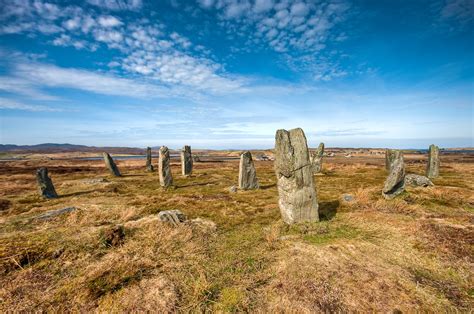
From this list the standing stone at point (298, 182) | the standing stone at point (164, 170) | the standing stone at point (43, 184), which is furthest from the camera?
the standing stone at point (164, 170)

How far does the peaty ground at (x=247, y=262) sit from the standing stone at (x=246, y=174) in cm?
611

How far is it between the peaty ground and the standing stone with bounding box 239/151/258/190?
611cm

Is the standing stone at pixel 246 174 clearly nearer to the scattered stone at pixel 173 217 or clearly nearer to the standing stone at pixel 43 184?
→ the scattered stone at pixel 173 217

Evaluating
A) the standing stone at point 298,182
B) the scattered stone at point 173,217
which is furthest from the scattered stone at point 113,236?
the standing stone at point 298,182

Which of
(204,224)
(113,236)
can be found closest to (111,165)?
(113,236)

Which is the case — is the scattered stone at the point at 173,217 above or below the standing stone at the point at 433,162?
below

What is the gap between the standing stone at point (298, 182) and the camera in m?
9.89

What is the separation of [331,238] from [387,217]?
3.55 m

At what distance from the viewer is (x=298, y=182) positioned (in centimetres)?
993

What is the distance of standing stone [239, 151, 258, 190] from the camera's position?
1830 cm

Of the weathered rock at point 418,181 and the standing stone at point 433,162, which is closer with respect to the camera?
the weathered rock at point 418,181

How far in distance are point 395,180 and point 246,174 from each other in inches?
381

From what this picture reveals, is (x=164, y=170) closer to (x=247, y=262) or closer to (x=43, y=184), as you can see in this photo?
(x=43, y=184)

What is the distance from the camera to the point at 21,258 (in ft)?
23.5
